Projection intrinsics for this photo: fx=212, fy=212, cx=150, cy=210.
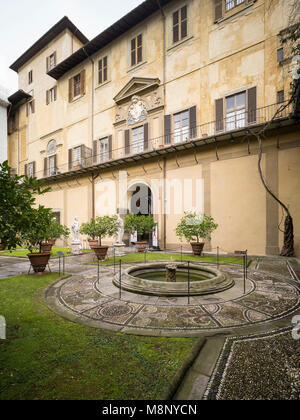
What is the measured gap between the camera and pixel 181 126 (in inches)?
523

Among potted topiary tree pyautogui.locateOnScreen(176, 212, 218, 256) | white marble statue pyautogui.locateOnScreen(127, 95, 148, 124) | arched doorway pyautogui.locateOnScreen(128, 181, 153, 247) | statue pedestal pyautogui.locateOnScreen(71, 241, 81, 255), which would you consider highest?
white marble statue pyautogui.locateOnScreen(127, 95, 148, 124)

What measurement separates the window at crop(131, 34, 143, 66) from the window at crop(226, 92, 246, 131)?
7.68 metres

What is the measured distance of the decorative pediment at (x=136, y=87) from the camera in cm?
1431

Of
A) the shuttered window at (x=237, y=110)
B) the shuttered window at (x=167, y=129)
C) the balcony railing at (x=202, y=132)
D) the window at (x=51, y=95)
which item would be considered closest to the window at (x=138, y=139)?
the balcony railing at (x=202, y=132)

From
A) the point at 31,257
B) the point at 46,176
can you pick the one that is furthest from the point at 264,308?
the point at 46,176

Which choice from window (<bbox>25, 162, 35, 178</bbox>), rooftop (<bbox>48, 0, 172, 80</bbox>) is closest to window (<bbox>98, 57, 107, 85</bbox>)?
rooftop (<bbox>48, 0, 172, 80</bbox>)

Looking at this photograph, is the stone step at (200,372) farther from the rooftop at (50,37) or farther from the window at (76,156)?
the rooftop at (50,37)

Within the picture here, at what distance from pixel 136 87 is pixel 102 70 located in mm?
4345

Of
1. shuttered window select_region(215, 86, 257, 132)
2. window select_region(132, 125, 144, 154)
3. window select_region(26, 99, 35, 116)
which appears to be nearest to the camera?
shuttered window select_region(215, 86, 257, 132)

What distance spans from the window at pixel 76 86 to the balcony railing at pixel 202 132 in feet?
20.3

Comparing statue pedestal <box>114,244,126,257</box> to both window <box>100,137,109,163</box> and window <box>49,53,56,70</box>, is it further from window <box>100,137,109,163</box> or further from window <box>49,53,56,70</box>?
window <box>49,53,56,70</box>

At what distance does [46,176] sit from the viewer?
69.2 feet

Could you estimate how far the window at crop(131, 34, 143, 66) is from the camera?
593 inches
